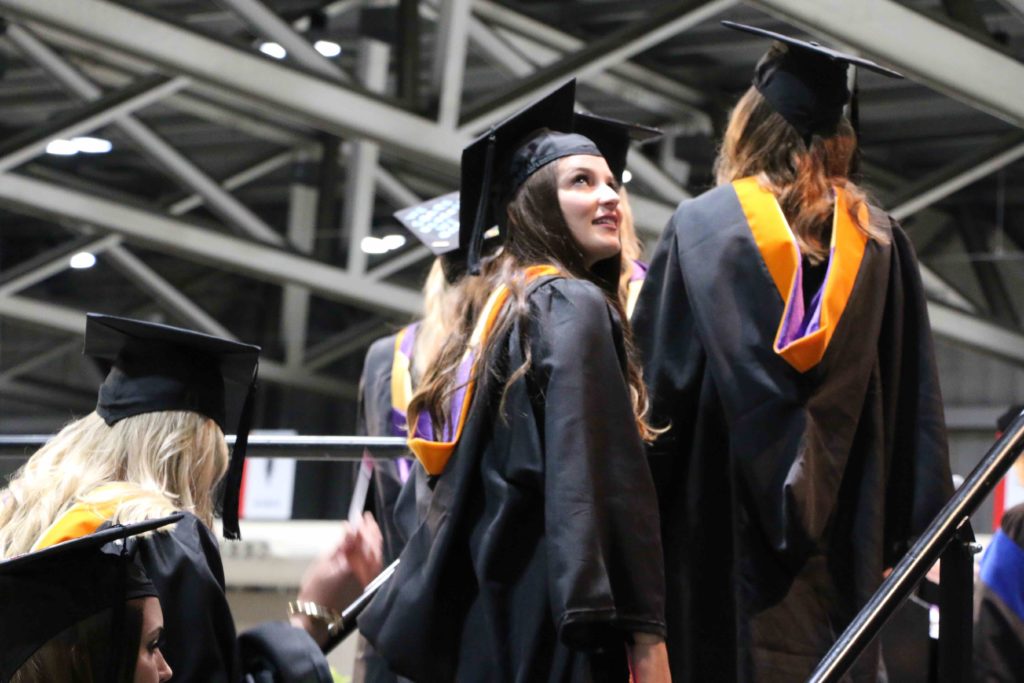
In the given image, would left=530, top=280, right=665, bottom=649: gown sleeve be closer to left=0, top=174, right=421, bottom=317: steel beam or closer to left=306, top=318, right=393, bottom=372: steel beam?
left=0, top=174, right=421, bottom=317: steel beam

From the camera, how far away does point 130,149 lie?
50.2 feet

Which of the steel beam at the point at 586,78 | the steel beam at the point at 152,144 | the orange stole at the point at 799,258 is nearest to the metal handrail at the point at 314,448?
the orange stole at the point at 799,258

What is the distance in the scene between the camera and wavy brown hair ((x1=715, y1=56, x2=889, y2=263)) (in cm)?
326

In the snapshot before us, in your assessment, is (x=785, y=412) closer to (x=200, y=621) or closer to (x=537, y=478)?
(x=537, y=478)

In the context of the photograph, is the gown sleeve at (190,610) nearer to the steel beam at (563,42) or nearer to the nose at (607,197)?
the nose at (607,197)

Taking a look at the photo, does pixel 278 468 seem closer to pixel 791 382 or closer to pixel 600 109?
pixel 600 109

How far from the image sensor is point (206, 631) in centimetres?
277

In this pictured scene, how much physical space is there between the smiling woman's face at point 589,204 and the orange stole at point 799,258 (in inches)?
13.4

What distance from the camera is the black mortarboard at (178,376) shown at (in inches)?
126

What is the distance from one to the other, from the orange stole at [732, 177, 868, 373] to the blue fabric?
0.88 m

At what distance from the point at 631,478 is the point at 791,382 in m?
0.56

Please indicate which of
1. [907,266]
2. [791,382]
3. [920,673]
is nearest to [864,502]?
[791,382]

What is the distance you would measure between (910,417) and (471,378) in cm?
93

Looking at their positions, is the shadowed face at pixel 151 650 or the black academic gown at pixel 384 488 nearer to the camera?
the shadowed face at pixel 151 650
